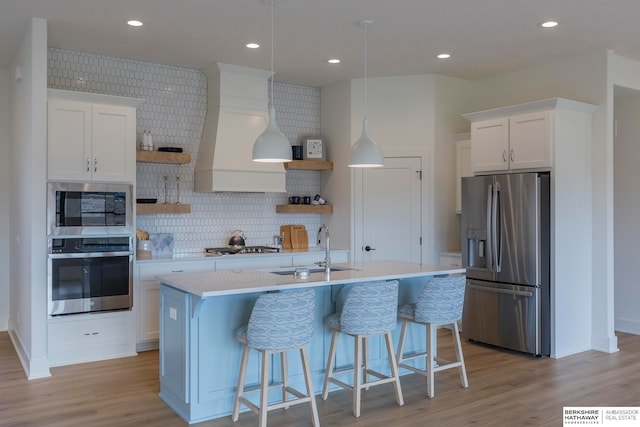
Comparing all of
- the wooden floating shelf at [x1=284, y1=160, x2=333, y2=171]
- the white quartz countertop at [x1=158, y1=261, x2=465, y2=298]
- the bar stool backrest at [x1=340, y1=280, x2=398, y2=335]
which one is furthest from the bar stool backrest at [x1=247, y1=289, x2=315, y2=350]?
the wooden floating shelf at [x1=284, y1=160, x2=333, y2=171]

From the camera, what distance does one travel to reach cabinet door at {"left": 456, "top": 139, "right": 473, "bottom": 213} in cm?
657

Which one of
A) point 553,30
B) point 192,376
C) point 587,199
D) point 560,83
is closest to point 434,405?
point 192,376

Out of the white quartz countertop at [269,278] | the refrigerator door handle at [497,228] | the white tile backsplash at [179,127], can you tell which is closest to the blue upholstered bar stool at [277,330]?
the white quartz countertop at [269,278]

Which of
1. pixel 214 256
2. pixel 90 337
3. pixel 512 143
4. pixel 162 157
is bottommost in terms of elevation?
pixel 90 337

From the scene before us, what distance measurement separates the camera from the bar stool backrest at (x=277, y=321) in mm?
3451

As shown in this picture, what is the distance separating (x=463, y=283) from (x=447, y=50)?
2477mm

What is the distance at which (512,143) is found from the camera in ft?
18.5

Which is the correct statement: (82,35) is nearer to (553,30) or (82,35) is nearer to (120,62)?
(120,62)

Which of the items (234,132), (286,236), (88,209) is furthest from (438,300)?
(88,209)

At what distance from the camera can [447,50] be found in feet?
18.2

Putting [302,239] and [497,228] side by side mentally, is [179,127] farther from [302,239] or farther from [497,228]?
[497,228]

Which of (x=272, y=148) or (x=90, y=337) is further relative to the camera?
(x=90, y=337)

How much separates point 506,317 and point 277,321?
3.00 meters

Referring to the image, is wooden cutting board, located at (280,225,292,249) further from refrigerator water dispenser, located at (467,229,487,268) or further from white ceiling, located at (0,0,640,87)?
refrigerator water dispenser, located at (467,229,487,268)
